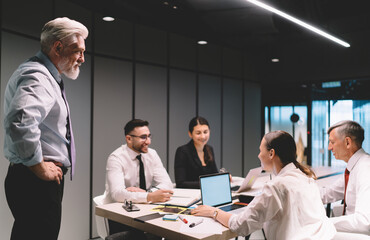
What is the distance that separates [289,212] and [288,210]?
0.01 meters

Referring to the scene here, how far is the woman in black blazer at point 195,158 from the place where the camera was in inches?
146

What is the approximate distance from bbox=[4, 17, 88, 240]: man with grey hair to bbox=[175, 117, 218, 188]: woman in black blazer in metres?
1.96

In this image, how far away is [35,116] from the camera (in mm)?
1532

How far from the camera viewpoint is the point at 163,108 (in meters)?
5.86

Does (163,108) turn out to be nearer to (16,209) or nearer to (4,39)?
(4,39)

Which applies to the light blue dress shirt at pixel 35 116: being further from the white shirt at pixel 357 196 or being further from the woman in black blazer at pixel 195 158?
the woman in black blazer at pixel 195 158

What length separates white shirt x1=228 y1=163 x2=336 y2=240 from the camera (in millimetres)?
1911

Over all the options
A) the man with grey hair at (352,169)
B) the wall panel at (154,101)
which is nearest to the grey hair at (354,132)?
the man with grey hair at (352,169)

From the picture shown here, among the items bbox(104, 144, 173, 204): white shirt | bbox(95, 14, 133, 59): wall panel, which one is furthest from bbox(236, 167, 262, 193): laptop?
bbox(95, 14, 133, 59): wall panel

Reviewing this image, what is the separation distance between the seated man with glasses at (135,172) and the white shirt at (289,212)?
2.97 ft

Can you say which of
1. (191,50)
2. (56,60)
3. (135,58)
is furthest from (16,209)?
(191,50)

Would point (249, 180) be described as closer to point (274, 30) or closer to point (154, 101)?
point (154, 101)

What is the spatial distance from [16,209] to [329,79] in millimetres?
6846

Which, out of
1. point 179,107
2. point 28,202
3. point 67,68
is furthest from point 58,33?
point 179,107
